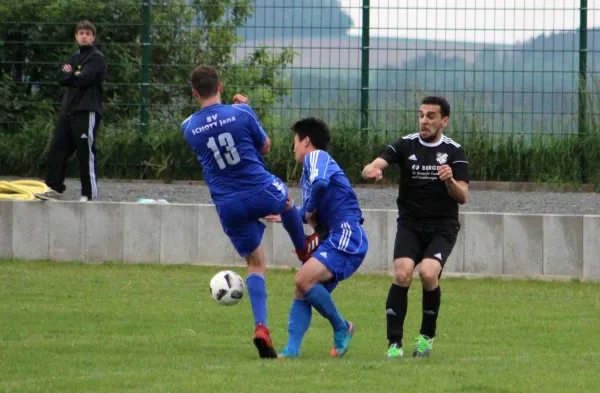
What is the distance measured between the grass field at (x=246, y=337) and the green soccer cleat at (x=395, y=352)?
82 millimetres

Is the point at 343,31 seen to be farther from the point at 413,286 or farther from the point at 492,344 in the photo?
the point at 492,344

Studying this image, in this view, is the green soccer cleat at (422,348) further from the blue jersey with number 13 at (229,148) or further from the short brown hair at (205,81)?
the short brown hair at (205,81)

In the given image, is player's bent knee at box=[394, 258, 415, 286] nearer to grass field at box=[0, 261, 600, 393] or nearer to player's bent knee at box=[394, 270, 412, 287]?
player's bent knee at box=[394, 270, 412, 287]

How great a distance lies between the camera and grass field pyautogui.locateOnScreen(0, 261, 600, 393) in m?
7.65

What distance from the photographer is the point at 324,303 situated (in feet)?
29.4

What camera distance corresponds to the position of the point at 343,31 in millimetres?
16438

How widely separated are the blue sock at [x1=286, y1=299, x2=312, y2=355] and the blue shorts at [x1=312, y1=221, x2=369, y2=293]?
0.93 feet

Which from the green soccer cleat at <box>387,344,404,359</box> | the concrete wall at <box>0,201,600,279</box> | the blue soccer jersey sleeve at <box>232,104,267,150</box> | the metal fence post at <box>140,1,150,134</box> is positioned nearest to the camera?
the green soccer cleat at <box>387,344,404,359</box>

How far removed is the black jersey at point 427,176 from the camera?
915 centimetres

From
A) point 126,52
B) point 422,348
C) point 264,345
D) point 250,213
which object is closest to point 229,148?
point 250,213

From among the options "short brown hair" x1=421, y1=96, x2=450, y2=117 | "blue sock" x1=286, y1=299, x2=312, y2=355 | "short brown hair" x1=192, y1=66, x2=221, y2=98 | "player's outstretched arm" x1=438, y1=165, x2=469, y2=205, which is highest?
"short brown hair" x1=192, y1=66, x2=221, y2=98

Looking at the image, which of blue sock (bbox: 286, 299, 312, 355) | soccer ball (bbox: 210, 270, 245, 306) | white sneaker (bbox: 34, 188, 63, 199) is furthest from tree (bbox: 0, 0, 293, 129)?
blue sock (bbox: 286, 299, 312, 355)

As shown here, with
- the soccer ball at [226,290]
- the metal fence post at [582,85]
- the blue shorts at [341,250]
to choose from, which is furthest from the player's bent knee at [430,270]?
the metal fence post at [582,85]

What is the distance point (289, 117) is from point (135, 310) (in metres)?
6.03
